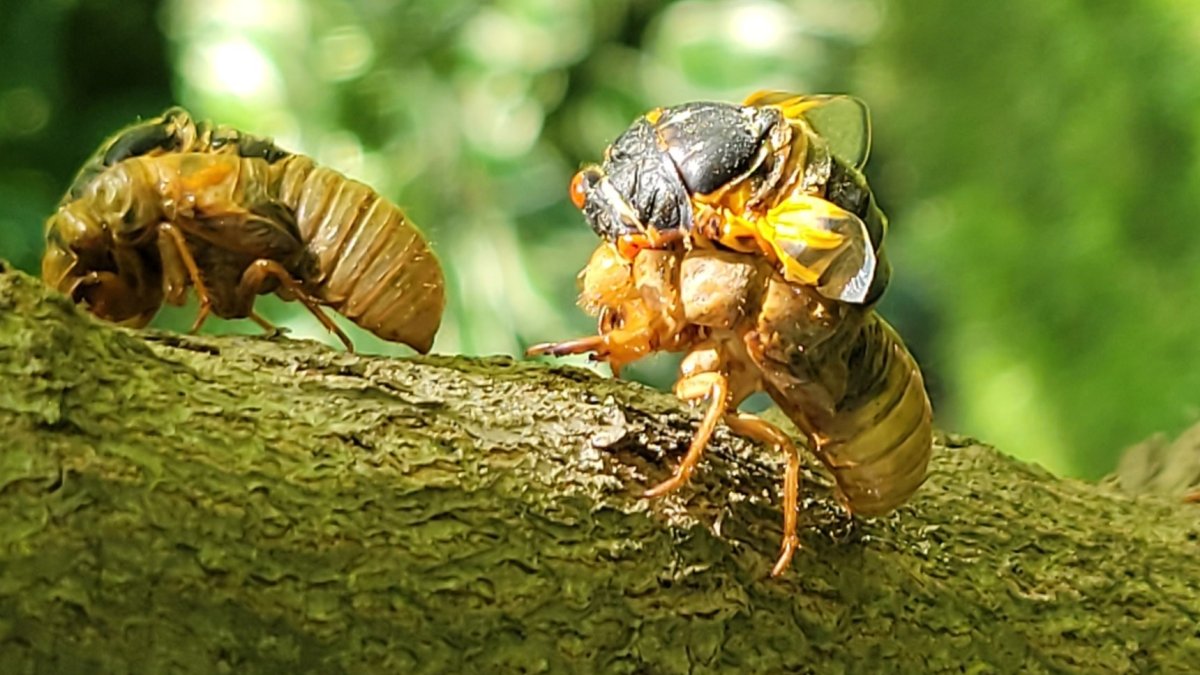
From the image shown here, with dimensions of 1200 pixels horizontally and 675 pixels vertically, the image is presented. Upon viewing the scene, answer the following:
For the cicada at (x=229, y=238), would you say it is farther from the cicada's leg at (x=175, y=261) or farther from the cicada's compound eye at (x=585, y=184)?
the cicada's compound eye at (x=585, y=184)

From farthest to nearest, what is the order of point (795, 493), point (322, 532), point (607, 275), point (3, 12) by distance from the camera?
point (3, 12) → point (607, 275) → point (795, 493) → point (322, 532)

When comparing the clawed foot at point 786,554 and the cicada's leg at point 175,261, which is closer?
the clawed foot at point 786,554

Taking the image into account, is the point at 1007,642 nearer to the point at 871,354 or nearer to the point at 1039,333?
the point at 871,354

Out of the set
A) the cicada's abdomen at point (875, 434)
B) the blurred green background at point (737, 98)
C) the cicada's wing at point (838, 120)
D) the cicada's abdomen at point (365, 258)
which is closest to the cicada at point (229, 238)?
the cicada's abdomen at point (365, 258)

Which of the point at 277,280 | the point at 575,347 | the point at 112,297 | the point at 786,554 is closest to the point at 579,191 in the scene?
the point at 575,347

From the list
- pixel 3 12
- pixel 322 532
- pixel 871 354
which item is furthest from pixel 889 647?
pixel 3 12
